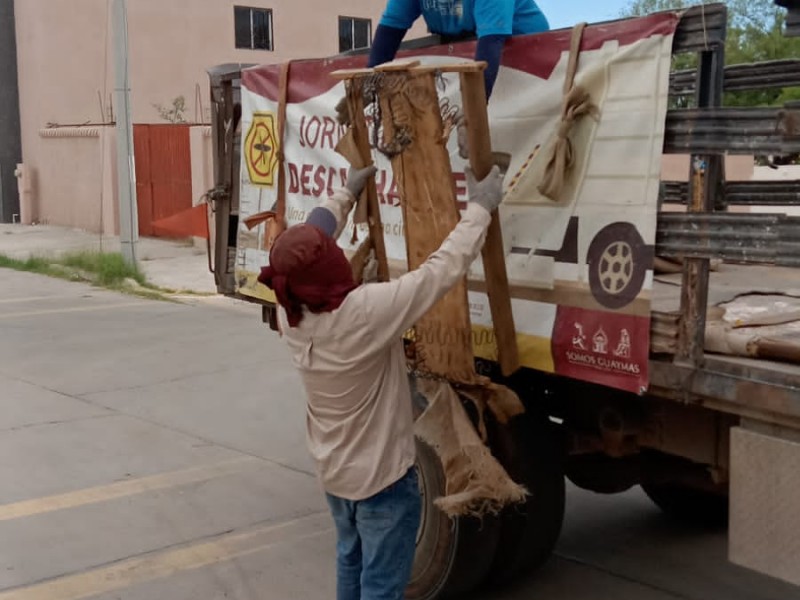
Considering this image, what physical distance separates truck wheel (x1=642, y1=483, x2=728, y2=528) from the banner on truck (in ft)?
6.20

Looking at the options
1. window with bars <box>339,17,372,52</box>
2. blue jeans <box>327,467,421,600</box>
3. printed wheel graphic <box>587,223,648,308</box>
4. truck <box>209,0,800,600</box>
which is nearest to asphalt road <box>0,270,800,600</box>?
truck <box>209,0,800,600</box>

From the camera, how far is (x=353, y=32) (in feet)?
88.3

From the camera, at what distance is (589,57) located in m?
3.38

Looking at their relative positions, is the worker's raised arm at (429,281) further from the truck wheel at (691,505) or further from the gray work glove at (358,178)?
the truck wheel at (691,505)

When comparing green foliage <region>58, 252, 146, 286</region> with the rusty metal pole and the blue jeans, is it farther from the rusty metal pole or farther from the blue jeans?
the blue jeans

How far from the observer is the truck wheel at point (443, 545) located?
155 inches

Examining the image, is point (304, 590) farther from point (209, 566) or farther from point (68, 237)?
point (68, 237)

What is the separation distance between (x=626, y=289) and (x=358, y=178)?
108 cm

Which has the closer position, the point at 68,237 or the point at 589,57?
the point at 589,57

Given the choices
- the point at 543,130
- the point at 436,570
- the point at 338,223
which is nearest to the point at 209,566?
the point at 436,570

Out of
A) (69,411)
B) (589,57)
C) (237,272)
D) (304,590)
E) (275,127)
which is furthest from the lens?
(69,411)

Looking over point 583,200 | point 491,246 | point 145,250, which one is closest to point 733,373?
point 583,200

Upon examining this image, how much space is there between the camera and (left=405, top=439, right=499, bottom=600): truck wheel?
3.94 meters

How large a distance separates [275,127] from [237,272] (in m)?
0.89
